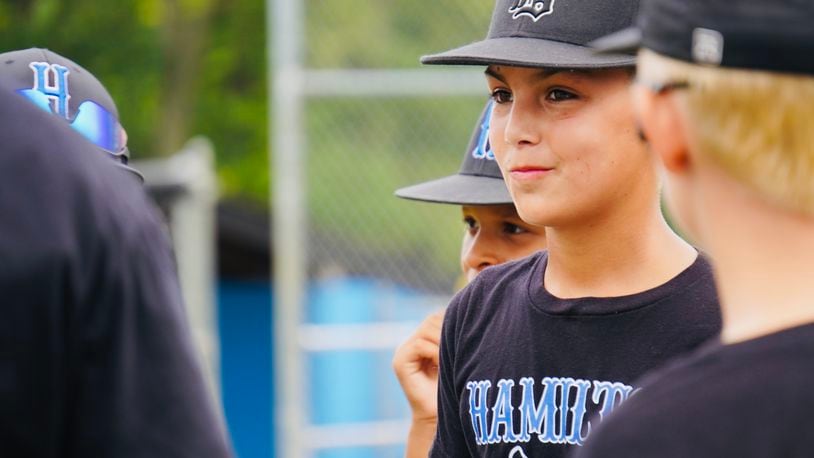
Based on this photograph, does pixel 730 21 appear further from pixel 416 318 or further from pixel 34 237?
pixel 416 318

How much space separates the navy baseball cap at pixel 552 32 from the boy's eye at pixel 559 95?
8cm

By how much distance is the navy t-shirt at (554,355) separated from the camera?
113 inches

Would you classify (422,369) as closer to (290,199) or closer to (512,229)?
(512,229)

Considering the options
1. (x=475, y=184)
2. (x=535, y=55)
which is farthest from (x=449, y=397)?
(x=475, y=184)

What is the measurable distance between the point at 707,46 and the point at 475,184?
7.58 feet

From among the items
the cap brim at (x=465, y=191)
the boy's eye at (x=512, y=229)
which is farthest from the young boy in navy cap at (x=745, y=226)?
the boy's eye at (x=512, y=229)

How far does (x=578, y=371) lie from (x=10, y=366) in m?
1.35

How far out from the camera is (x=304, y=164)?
29.9 ft

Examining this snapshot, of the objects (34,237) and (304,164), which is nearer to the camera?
(34,237)

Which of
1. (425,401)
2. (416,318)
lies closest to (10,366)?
(425,401)

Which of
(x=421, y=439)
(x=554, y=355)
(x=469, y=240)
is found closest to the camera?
(x=554, y=355)

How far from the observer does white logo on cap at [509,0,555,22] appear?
3225mm

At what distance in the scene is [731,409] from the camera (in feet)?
5.65

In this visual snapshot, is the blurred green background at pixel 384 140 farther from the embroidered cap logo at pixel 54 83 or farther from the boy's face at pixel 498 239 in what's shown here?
the embroidered cap logo at pixel 54 83
